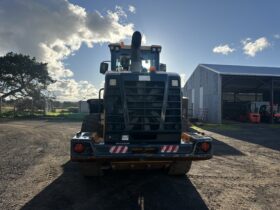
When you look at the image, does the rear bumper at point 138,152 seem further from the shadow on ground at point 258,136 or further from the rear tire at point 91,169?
the shadow on ground at point 258,136

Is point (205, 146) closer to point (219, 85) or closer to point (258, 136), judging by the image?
point (258, 136)

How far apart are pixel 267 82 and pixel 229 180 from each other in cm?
2623

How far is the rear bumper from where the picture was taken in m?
4.81

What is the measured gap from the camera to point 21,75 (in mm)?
37219

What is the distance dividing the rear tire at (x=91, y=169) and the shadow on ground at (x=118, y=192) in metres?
0.15

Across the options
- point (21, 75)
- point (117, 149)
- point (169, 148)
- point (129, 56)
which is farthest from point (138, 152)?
point (21, 75)

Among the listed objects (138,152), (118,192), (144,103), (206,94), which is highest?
(206,94)

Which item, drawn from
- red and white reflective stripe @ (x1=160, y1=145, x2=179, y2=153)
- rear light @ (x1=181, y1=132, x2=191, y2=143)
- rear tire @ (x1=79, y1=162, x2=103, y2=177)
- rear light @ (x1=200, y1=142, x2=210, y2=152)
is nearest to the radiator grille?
red and white reflective stripe @ (x1=160, y1=145, x2=179, y2=153)

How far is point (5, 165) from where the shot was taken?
7234mm

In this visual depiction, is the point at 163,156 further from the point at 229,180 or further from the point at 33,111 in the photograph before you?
the point at 33,111

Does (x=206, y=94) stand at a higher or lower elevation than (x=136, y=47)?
higher

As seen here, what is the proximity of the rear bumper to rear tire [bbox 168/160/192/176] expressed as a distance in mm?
917

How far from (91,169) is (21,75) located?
1397 inches

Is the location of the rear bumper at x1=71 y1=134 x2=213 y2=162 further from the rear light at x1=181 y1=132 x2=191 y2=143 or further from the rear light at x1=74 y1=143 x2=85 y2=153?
the rear light at x1=181 y1=132 x2=191 y2=143
